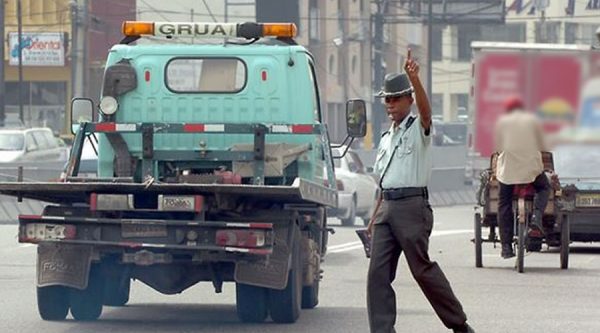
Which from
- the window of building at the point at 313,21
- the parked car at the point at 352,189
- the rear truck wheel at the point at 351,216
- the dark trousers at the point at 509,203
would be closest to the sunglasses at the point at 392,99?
the dark trousers at the point at 509,203

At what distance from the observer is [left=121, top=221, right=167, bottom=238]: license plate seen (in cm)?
1059

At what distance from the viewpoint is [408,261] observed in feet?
29.4

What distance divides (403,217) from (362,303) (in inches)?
172

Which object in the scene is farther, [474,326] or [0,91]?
[0,91]

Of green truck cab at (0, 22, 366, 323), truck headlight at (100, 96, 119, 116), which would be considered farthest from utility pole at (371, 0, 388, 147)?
truck headlight at (100, 96, 119, 116)

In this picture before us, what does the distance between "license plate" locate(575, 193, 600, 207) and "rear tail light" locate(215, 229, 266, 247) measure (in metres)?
9.94

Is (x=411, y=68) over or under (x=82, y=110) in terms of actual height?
over

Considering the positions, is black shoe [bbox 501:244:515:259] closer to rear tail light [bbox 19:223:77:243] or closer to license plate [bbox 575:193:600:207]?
license plate [bbox 575:193:600:207]

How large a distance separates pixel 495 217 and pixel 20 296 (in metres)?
5.76

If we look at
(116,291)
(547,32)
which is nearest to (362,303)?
(116,291)

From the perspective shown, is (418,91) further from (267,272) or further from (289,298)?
(289,298)

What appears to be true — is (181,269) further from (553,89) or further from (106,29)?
(106,29)

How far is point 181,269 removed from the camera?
36.6 feet

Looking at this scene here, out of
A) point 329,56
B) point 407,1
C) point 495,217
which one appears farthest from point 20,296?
point 329,56
